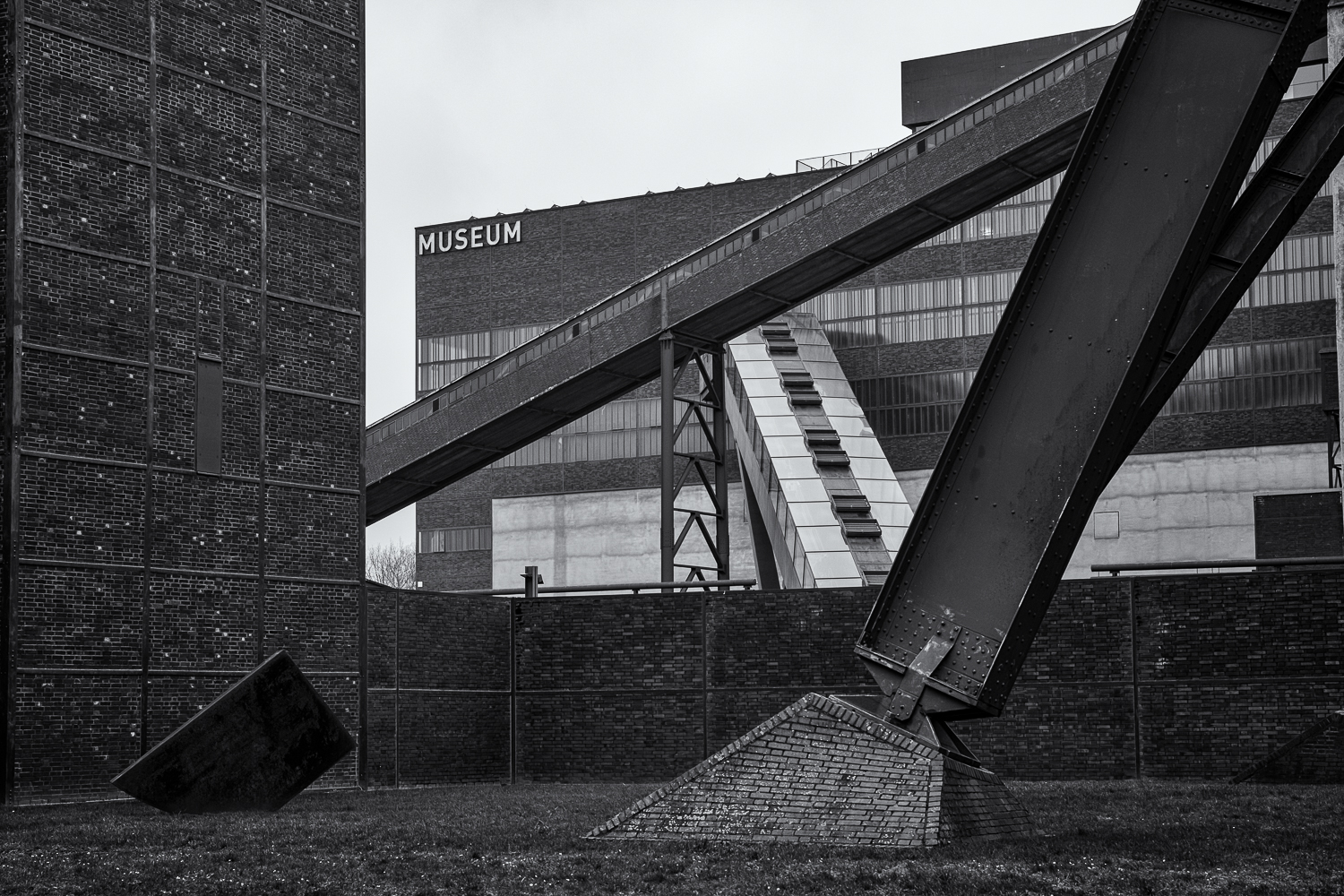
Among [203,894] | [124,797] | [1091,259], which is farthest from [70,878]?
[124,797]

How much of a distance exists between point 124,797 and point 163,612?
219 cm

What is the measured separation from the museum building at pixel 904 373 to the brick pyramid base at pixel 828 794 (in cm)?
2993

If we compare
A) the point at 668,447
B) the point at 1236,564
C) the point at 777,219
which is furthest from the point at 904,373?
the point at 1236,564

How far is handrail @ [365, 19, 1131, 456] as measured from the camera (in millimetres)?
26172

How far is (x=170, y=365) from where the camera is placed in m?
19.0

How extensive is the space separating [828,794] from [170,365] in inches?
462

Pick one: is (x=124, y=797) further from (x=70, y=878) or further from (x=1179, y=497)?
(x=1179, y=497)

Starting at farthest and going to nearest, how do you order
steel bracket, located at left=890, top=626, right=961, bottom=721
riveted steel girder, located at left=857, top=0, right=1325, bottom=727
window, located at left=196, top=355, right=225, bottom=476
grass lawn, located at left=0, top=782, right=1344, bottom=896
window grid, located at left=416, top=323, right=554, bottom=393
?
1. window grid, located at left=416, top=323, right=554, bottom=393
2. window, located at left=196, top=355, right=225, bottom=476
3. steel bracket, located at left=890, top=626, right=961, bottom=721
4. riveted steel girder, located at left=857, top=0, right=1325, bottom=727
5. grass lawn, located at left=0, top=782, right=1344, bottom=896

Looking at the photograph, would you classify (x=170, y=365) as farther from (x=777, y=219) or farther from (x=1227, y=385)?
(x=1227, y=385)

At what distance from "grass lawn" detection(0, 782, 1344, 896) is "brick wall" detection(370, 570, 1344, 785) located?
21.4 feet

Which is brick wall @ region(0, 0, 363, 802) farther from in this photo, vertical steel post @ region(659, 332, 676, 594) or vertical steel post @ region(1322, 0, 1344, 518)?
vertical steel post @ region(1322, 0, 1344, 518)

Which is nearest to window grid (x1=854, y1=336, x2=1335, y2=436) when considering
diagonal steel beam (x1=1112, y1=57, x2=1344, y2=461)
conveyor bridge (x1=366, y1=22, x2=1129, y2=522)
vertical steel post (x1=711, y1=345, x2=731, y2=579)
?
vertical steel post (x1=711, y1=345, x2=731, y2=579)

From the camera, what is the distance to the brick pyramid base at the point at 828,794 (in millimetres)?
9961

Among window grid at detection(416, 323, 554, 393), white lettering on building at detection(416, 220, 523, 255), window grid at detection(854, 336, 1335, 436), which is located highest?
white lettering on building at detection(416, 220, 523, 255)
